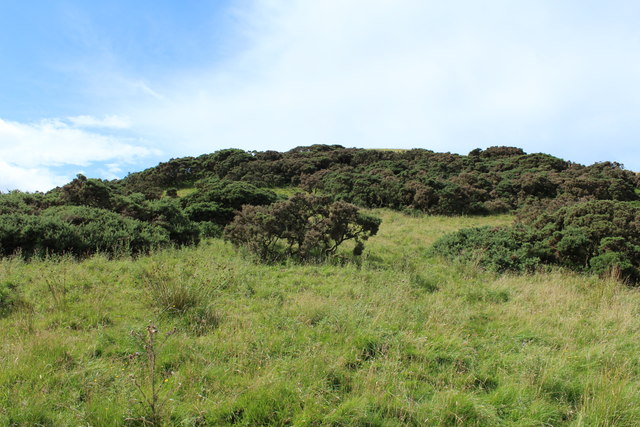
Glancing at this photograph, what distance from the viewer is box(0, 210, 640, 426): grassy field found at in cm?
302

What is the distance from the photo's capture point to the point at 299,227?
9734 mm

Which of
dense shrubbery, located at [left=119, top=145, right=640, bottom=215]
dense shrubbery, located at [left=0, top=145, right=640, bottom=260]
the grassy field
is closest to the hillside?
the grassy field

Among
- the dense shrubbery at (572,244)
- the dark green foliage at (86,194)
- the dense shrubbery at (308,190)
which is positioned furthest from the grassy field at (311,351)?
the dark green foliage at (86,194)

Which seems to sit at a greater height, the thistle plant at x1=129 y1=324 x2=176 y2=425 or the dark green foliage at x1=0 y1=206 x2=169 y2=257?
the dark green foliage at x1=0 y1=206 x2=169 y2=257

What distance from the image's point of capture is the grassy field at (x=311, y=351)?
3.02 m

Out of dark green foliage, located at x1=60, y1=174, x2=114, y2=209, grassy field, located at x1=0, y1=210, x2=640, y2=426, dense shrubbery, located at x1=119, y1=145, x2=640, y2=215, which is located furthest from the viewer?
dense shrubbery, located at x1=119, y1=145, x2=640, y2=215

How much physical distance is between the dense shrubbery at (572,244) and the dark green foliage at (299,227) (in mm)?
3133

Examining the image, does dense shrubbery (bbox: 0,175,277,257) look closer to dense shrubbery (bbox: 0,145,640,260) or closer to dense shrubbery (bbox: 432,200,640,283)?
dense shrubbery (bbox: 0,145,640,260)

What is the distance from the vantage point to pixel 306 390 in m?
3.24

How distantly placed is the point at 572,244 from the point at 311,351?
8188 mm

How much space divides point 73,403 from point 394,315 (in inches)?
158

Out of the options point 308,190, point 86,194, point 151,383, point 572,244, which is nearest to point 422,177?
point 308,190

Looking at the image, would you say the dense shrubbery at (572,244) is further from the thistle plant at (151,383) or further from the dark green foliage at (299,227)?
the thistle plant at (151,383)

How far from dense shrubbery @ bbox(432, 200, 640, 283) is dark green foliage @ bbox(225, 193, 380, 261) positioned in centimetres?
313
